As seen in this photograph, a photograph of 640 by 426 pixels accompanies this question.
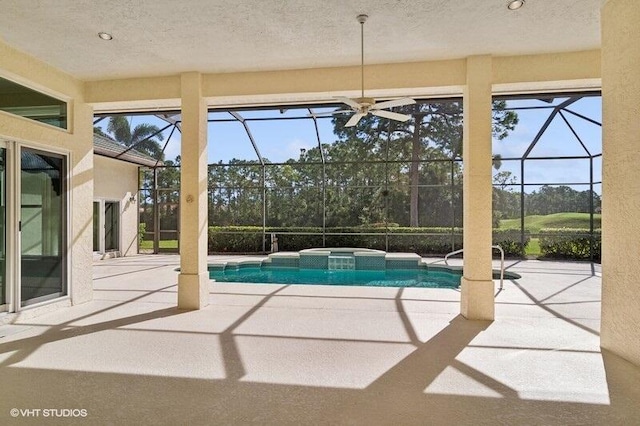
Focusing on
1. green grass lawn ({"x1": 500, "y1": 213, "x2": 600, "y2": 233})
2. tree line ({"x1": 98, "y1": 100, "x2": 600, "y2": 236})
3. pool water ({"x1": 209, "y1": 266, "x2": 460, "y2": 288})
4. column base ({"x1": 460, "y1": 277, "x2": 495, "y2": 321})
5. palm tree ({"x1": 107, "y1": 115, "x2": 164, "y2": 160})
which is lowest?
pool water ({"x1": 209, "y1": 266, "x2": 460, "y2": 288})

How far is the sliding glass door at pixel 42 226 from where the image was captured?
4.66 meters

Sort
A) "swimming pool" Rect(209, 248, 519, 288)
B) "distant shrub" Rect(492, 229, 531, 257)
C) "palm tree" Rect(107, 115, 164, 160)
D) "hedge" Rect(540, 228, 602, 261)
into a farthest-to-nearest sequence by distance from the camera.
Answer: "palm tree" Rect(107, 115, 164, 160) < "distant shrub" Rect(492, 229, 531, 257) < "hedge" Rect(540, 228, 602, 261) < "swimming pool" Rect(209, 248, 519, 288)

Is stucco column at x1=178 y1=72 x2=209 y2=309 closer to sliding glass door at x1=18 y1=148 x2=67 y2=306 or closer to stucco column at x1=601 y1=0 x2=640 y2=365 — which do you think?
sliding glass door at x1=18 y1=148 x2=67 y2=306

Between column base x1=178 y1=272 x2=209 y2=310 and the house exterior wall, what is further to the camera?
column base x1=178 y1=272 x2=209 y2=310

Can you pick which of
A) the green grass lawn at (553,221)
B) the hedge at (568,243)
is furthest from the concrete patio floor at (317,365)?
the green grass lawn at (553,221)

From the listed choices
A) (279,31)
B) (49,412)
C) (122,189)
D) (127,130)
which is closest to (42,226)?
(49,412)

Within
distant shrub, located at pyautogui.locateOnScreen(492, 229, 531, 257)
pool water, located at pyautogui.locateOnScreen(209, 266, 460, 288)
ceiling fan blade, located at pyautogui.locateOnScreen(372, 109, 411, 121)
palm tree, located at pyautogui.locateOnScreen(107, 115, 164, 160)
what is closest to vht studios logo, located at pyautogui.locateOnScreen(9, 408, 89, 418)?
ceiling fan blade, located at pyautogui.locateOnScreen(372, 109, 411, 121)

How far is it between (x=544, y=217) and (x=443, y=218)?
2809 mm

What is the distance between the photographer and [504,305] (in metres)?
5.25

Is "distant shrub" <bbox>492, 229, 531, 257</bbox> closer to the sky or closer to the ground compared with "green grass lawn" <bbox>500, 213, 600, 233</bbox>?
closer to the ground

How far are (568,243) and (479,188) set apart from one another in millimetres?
8153

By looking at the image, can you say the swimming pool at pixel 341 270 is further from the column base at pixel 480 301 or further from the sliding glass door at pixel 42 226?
the sliding glass door at pixel 42 226

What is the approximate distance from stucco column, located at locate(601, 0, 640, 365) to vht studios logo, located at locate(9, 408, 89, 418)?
418 centimetres

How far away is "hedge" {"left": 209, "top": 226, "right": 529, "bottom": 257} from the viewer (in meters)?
11.7
